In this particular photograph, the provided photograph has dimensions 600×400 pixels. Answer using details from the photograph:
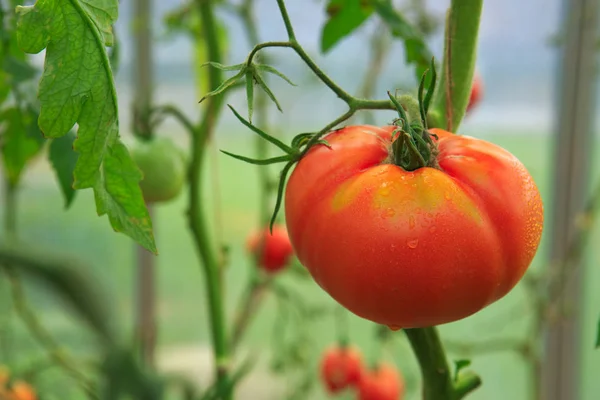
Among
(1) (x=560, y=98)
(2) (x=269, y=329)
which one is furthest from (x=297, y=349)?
(1) (x=560, y=98)

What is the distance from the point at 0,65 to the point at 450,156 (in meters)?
0.33

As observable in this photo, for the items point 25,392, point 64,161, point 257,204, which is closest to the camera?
point 64,161

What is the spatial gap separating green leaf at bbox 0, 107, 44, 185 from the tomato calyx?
0.27 metres

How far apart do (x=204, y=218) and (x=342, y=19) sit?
0.20 meters

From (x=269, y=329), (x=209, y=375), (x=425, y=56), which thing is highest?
(x=425, y=56)

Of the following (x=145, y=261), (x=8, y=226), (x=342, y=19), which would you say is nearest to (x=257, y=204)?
(x=145, y=261)

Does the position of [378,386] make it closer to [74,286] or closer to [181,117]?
[181,117]

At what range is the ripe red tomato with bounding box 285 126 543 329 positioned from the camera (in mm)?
225

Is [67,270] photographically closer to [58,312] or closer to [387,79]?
[387,79]

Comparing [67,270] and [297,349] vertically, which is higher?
[67,270]

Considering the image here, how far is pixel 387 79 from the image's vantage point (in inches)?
56.7

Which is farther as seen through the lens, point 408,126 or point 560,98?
Result: point 560,98

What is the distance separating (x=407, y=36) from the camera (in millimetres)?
431

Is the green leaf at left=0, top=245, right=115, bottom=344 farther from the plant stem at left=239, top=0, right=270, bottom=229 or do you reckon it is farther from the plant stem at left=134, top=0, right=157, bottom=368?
the plant stem at left=134, top=0, right=157, bottom=368
